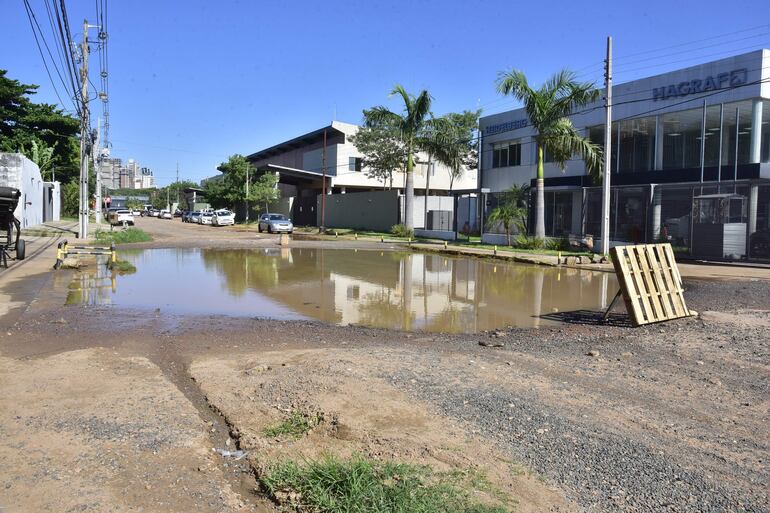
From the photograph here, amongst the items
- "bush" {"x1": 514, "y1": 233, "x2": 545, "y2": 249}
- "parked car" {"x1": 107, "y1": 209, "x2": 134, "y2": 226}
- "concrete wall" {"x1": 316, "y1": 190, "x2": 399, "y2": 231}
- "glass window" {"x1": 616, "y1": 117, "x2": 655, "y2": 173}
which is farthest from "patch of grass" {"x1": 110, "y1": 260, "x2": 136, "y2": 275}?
"parked car" {"x1": 107, "y1": 209, "x2": 134, "y2": 226}

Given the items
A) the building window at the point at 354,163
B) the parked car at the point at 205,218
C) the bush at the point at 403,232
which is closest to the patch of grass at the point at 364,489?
the bush at the point at 403,232

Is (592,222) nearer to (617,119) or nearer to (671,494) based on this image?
(617,119)

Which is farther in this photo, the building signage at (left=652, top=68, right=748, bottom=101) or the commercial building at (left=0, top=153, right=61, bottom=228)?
the commercial building at (left=0, top=153, right=61, bottom=228)

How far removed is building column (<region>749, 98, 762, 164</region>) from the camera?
27266 millimetres

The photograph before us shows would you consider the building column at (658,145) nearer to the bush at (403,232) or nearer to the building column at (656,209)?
the building column at (656,209)

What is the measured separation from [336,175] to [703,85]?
38747 mm

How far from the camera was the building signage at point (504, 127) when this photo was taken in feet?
137

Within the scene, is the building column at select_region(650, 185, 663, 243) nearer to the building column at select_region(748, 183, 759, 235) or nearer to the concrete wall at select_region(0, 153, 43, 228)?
the building column at select_region(748, 183, 759, 235)

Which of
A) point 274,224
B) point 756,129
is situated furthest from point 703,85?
point 274,224

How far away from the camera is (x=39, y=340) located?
870 centimetres

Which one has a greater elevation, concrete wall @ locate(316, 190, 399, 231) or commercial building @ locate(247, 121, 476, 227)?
commercial building @ locate(247, 121, 476, 227)

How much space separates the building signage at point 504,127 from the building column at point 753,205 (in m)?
20.6

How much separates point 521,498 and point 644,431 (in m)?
1.85

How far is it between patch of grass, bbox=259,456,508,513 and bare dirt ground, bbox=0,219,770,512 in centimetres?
22
